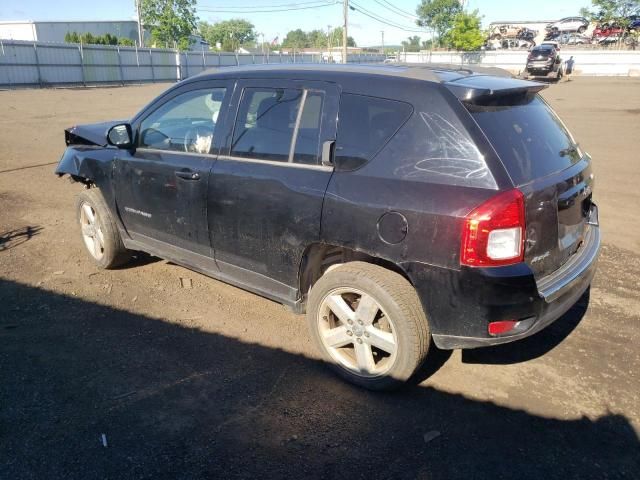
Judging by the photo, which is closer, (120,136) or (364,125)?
(364,125)

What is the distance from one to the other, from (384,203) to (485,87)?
895 millimetres

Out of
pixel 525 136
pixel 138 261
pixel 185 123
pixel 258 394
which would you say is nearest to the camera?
pixel 525 136

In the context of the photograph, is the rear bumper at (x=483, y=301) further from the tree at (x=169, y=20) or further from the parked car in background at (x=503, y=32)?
the parked car in background at (x=503, y=32)

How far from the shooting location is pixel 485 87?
2.89 metres

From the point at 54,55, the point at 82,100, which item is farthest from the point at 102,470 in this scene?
the point at 54,55

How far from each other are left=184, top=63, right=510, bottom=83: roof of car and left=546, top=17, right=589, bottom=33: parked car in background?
69.2m

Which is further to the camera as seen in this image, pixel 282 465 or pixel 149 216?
pixel 149 216

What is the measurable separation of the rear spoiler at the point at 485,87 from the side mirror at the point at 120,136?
2.76 m

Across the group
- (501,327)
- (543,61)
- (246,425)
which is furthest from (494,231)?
(543,61)

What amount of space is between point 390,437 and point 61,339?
8.21ft

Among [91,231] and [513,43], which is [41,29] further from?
[91,231]

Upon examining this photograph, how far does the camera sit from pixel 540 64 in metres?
33.9

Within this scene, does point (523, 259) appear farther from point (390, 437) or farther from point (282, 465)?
point (282, 465)

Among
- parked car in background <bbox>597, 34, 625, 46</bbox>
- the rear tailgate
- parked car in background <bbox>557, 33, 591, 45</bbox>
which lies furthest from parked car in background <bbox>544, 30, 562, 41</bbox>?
the rear tailgate
